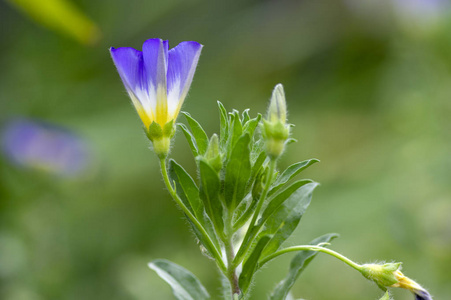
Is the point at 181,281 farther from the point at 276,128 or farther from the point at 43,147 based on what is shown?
the point at 43,147

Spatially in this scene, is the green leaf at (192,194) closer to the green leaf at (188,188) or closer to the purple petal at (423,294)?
the green leaf at (188,188)

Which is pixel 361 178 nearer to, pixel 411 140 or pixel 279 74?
pixel 411 140

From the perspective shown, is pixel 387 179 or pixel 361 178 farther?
pixel 361 178

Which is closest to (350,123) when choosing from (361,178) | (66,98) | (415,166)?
(361,178)

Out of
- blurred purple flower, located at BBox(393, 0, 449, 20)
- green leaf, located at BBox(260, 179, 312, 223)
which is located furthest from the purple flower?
blurred purple flower, located at BBox(393, 0, 449, 20)

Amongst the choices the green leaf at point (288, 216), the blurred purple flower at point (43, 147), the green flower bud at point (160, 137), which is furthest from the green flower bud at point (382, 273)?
the blurred purple flower at point (43, 147)
